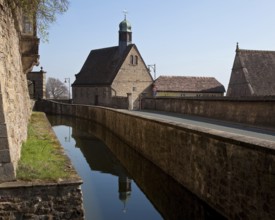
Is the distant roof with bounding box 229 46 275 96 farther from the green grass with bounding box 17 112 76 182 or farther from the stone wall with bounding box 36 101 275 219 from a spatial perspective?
the green grass with bounding box 17 112 76 182

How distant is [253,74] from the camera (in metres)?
36.2

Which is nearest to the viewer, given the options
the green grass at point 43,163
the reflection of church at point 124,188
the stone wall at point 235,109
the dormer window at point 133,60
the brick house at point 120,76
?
the green grass at point 43,163

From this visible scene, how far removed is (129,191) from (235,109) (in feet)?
27.3

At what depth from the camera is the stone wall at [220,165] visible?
6.73 metres

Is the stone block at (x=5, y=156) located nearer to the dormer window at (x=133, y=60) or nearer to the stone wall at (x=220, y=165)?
the stone wall at (x=220, y=165)

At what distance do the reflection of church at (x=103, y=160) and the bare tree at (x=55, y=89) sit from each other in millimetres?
87603

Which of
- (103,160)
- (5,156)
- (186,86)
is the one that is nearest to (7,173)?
(5,156)

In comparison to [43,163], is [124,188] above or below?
below

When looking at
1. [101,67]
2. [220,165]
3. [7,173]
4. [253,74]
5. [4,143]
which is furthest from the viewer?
[101,67]

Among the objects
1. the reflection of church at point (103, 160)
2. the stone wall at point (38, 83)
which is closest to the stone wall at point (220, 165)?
the reflection of church at point (103, 160)

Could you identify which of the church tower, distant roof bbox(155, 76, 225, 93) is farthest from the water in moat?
the church tower

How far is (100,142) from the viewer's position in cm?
2322

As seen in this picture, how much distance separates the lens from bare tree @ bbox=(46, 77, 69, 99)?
11193cm

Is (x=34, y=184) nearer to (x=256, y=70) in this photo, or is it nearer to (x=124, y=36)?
(x=256, y=70)
